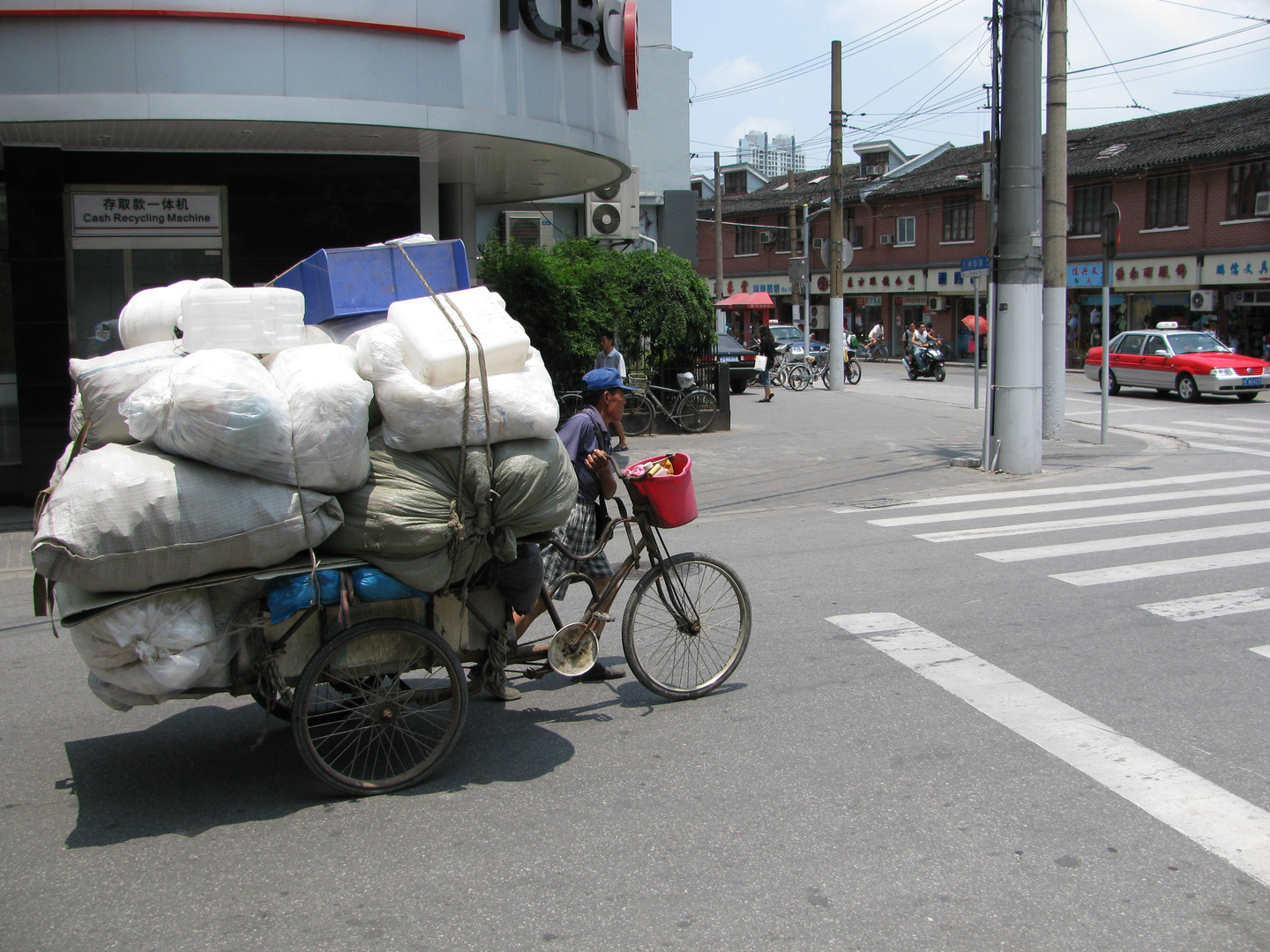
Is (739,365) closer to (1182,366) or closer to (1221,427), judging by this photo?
(1182,366)

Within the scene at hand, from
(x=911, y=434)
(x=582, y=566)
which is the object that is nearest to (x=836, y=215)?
(x=911, y=434)

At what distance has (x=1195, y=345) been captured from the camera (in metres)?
25.0

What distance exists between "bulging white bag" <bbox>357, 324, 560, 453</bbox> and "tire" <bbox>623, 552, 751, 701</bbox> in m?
1.27

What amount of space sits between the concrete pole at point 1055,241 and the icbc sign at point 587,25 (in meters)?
6.47

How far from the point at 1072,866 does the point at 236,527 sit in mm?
3087

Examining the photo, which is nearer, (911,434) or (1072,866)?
(1072,866)

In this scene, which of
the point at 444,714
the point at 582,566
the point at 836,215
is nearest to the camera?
the point at 444,714

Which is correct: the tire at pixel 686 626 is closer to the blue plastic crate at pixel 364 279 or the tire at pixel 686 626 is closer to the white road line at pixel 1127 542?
the blue plastic crate at pixel 364 279

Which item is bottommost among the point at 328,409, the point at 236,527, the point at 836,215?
the point at 236,527

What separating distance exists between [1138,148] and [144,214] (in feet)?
125

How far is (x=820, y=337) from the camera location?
5634 centimetres

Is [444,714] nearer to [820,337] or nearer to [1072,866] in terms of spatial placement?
[1072,866]

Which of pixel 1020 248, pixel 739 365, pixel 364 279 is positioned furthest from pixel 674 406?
pixel 364 279

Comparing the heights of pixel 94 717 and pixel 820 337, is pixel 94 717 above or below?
below
